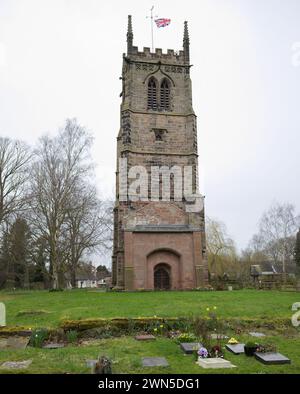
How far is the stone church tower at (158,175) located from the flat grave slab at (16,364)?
19.4 m

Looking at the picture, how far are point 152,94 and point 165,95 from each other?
3.92 ft

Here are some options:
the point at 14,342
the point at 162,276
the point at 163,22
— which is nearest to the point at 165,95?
the point at 163,22

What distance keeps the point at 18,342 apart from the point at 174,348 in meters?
4.01

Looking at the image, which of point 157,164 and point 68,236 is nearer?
point 157,164

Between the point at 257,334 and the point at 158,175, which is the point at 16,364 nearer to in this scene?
the point at 257,334

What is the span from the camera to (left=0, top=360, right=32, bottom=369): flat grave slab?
758cm

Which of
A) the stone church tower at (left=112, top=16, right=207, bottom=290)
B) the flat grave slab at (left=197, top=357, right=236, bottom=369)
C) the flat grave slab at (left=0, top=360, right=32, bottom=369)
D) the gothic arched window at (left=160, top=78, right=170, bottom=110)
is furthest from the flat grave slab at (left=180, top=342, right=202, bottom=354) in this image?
the gothic arched window at (left=160, top=78, right=170, bottom=110)

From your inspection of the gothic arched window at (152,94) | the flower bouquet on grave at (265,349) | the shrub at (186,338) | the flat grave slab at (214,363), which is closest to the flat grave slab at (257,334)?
the shrub at (186,338)

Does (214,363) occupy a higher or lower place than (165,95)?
lower

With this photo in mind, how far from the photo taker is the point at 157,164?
31.6 meters

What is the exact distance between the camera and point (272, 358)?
7.94 metres

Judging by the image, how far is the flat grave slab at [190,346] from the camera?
8.78 metres
